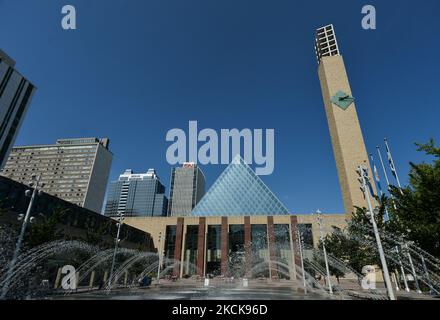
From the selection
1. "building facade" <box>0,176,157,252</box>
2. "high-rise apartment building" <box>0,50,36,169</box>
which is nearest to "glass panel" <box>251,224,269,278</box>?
"building facade" <box>0,176,157,252</box>

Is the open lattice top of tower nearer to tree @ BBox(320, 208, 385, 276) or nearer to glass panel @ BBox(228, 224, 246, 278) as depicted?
glass panel @ BBox(228, 224, 246, 278)

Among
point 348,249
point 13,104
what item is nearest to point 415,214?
point 348,249

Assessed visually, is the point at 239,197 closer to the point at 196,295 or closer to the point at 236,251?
the point at 236,251

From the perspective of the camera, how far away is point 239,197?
74562mm

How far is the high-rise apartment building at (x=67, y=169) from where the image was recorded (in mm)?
123812

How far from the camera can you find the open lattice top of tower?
7157cm

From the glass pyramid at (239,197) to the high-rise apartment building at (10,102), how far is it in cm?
5989

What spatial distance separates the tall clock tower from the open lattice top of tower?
2.17 metres

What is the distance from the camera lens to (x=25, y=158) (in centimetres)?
12975

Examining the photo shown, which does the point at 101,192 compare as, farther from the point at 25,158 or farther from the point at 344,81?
the point at 344,81

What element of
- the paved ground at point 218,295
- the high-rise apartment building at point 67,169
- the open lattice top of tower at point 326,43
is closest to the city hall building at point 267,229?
the open lattice top of tower at point 326,43

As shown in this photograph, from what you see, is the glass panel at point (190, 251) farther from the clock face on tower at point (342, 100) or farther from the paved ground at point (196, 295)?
the clock face on tower at point (342, 100)

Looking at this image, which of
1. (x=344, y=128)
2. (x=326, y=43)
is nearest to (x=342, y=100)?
(x=344, y=128)

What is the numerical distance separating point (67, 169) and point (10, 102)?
55086 millimetres
